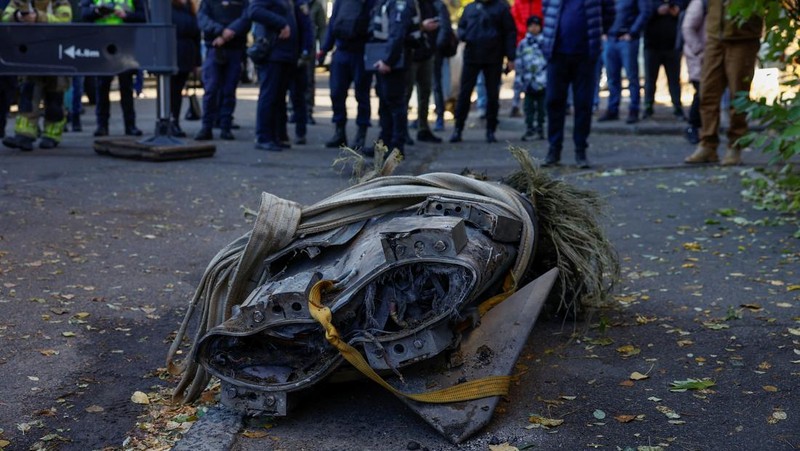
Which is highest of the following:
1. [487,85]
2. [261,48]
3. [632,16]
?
[632,16]

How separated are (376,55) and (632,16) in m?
5.83

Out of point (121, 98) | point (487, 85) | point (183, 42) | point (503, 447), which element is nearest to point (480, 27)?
point (487, 85)

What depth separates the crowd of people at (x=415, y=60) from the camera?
1023cm

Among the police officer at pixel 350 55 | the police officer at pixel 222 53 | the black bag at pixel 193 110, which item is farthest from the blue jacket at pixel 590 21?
the black bag at pixel 193 110

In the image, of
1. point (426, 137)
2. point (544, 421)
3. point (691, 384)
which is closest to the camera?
point (544, 421)

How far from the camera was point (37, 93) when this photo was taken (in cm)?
1127

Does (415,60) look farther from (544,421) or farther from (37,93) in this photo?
(544,421)

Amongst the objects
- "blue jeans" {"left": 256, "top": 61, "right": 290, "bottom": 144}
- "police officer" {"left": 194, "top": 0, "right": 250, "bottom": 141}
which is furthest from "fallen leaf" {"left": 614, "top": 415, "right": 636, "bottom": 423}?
"police officer" {"left": 194, "top": 0, "right": 250, "bottom": 141}

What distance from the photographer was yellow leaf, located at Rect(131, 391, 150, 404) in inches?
154

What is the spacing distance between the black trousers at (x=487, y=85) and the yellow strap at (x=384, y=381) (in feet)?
33.7

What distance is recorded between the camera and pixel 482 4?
13.4 meters

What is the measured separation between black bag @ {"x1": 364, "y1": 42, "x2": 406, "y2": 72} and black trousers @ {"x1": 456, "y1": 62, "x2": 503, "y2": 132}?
269cm

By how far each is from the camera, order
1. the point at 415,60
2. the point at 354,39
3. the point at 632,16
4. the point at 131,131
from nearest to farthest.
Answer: the point at 354,39 → the point at 415,60 → the point at 131,131 → the point at 632,16

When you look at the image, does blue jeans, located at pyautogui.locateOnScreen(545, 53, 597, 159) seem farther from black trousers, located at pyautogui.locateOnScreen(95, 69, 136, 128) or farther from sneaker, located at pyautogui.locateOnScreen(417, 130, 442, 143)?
black trousers, located at pyautogui.locateOnScreen(95, 69, 136, 128)
